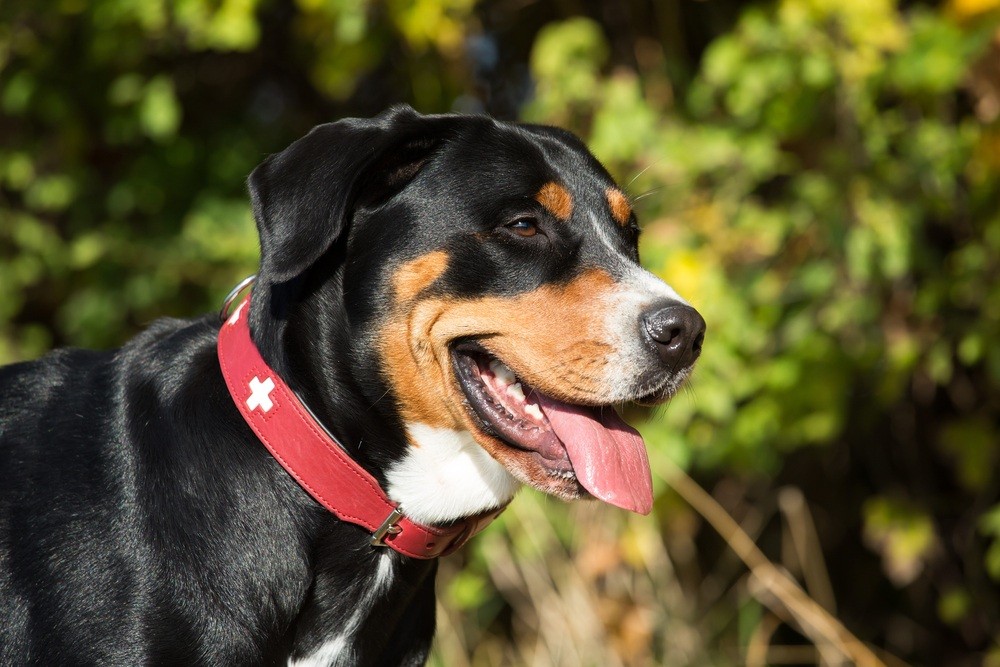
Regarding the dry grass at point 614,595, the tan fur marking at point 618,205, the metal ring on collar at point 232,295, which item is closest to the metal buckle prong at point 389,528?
the metal ring on collar at point 232,295

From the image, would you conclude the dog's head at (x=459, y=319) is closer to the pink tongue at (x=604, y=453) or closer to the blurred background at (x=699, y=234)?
the pink tongue at (x=604, y=453)

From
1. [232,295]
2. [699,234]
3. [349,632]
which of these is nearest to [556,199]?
[232,295]

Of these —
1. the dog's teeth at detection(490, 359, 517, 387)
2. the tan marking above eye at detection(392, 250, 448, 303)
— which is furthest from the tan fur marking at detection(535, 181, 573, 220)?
the dog's teeth at detection(490, 359, 517, 387)

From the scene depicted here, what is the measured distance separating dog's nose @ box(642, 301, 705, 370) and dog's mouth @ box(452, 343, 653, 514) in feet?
0.78

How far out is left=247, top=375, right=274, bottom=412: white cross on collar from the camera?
232 centimetres

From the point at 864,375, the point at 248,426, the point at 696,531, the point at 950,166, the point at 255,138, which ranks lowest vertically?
the point at 696,531

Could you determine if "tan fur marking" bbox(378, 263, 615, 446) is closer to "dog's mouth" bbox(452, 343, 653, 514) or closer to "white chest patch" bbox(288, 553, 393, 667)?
"dog's mouth" bbox(452, 343, 653, 514)

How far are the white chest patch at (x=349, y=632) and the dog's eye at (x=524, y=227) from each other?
0.79 metres

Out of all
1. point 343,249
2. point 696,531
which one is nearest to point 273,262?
point 343,249

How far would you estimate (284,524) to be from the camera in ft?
7.57

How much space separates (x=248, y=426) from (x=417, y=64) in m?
3.06

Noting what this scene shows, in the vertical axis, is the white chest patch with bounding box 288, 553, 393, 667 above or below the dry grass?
above

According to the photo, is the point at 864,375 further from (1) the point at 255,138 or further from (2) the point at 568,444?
(1) the point at 255,138

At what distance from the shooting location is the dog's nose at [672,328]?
238cm
